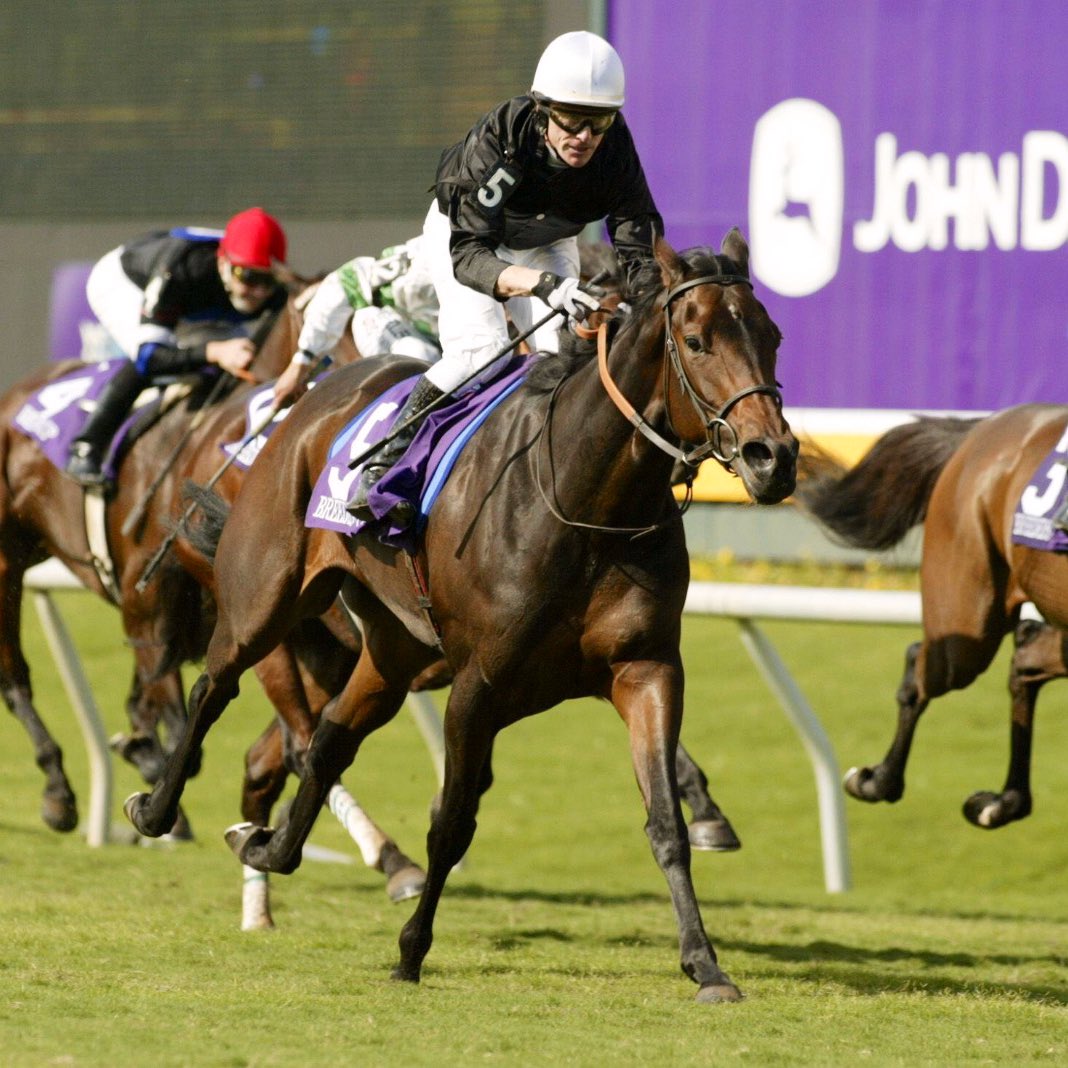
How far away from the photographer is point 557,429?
4328 millimetres

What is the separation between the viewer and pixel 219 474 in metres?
5.95

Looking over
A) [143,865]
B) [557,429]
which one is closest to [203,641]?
[143,865]

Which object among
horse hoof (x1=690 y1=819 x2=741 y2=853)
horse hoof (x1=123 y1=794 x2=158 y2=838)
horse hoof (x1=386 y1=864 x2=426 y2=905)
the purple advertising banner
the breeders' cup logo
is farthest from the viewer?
the breeders' cup logo

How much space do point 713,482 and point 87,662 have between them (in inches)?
131

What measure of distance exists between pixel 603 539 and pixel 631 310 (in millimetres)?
478

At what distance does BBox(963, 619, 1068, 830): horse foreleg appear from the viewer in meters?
6.25

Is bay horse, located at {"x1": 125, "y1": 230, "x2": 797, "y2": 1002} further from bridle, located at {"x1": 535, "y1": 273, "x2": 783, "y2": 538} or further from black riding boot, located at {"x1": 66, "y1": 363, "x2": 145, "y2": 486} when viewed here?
black riding boot, located at {"x1": 66, "y1": 363, "x2": 145, "y2": 486}

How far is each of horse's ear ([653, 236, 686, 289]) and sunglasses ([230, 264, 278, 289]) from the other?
3.04 meters

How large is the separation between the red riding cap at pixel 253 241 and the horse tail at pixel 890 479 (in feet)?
6.26


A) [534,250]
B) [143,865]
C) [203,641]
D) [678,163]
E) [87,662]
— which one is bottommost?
[87,662]

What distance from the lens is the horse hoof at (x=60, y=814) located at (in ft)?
21.5

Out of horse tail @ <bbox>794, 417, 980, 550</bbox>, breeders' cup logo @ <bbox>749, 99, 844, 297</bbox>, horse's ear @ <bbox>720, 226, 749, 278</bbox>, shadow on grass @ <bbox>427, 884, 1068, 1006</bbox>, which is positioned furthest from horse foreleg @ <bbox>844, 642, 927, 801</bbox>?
breeders' cup logo @ <bbox>749, 99, 844, 297</bbox>

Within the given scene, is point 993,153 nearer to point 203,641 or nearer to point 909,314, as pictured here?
point 909,314

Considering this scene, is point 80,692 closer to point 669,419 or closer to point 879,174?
point 669,419
